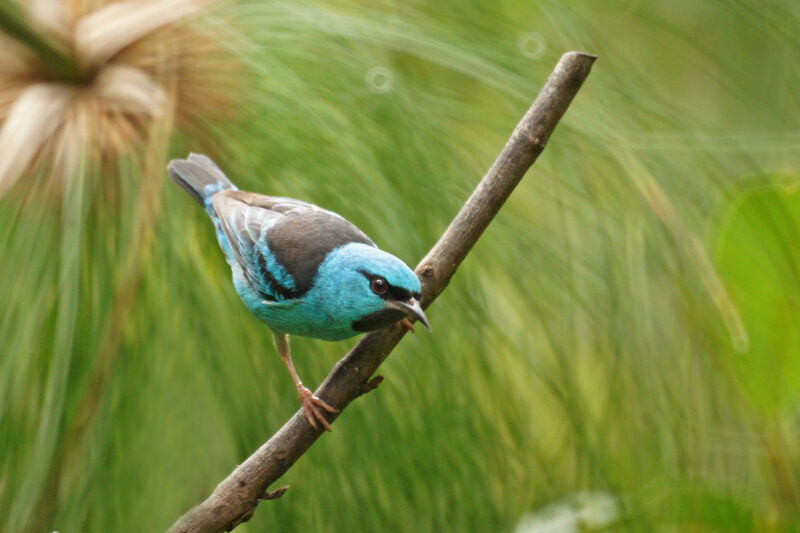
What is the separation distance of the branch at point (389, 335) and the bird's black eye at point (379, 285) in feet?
0.17

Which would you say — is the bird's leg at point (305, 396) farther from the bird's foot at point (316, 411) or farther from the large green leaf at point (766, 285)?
the large green leaf at point (766, 285)

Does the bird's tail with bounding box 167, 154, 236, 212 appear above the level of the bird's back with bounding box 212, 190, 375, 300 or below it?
above

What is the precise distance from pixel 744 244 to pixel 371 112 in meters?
0.65

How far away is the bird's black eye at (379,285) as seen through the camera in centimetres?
132

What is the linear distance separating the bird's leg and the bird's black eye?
179mm

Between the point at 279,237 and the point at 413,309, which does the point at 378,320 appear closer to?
the point at 413,309

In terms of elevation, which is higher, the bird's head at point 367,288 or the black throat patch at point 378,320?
the bird's head at point 367,288

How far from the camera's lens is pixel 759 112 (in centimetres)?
175

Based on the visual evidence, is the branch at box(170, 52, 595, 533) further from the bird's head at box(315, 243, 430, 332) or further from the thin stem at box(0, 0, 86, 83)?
the thin stem at box(0, 0, 86, 83)

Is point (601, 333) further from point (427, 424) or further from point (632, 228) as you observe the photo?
point (427, 424)

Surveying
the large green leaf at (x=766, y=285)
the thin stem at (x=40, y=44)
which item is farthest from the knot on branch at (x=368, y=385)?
the thin stem at (x=40, y=44)

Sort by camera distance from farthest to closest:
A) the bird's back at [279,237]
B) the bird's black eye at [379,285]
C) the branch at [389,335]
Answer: the bird's back at [279,237] → the bird's black eye at [379,285] → the branch at [389,335]

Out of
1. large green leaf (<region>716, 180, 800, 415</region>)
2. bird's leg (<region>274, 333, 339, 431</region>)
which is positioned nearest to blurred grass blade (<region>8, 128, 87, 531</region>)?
bird's leg (<region>274, 333, 339, 431</region>)

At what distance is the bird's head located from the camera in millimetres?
1279
